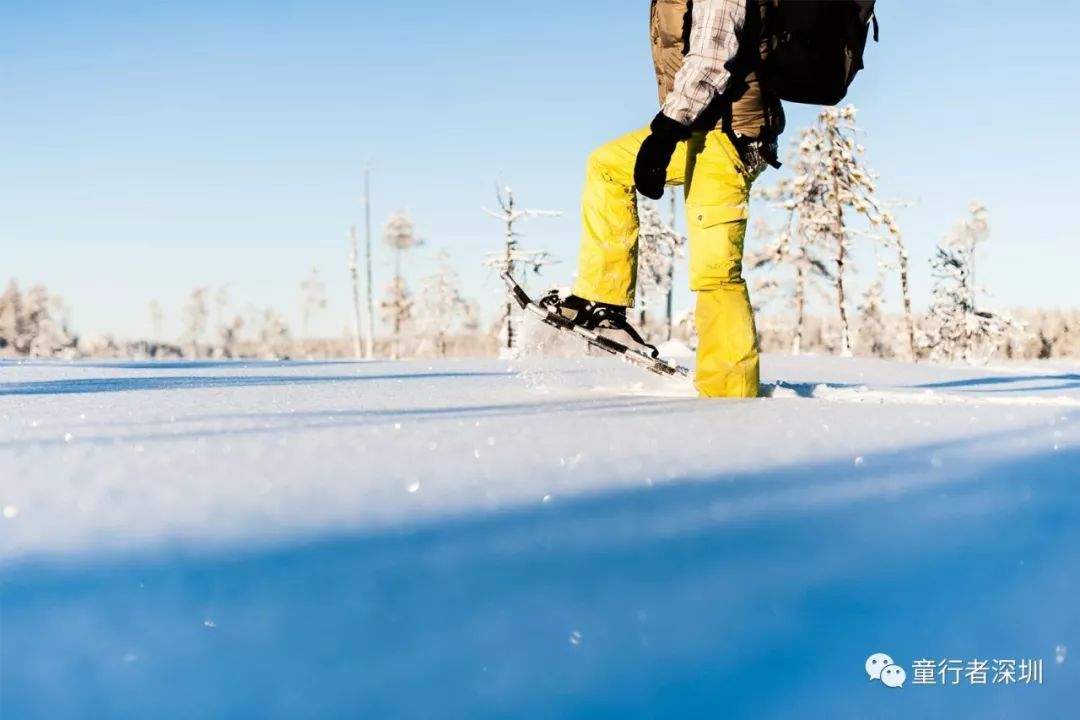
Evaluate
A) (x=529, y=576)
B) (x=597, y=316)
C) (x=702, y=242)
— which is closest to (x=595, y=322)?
(x=597, y=316)

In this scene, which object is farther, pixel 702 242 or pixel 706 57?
pixel 702 242

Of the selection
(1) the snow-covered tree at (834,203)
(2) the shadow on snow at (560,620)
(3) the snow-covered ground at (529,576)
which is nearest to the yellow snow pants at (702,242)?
(3) the snow-covered ground at (529,576)

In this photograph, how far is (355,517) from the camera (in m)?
1.14

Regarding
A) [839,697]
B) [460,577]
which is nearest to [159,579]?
[460,577]

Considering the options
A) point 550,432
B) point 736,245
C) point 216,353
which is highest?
point 736,245

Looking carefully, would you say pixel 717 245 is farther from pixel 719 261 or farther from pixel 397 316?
pixel 397 316

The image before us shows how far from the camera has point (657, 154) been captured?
3396 millimetres

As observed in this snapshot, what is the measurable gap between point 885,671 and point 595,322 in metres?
2.98

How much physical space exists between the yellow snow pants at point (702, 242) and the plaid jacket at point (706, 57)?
22cm

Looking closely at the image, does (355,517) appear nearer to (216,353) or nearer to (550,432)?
(550,432)

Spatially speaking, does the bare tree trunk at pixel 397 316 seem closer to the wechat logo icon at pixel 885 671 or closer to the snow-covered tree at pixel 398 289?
the snow-covered tree at pixel 398 289

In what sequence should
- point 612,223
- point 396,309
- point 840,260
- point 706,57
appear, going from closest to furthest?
point 706,57 → point 612,223 → point 840,260 → point 396,309

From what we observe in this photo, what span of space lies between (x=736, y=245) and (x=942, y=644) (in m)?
2.84

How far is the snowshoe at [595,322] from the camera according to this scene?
3.68m
